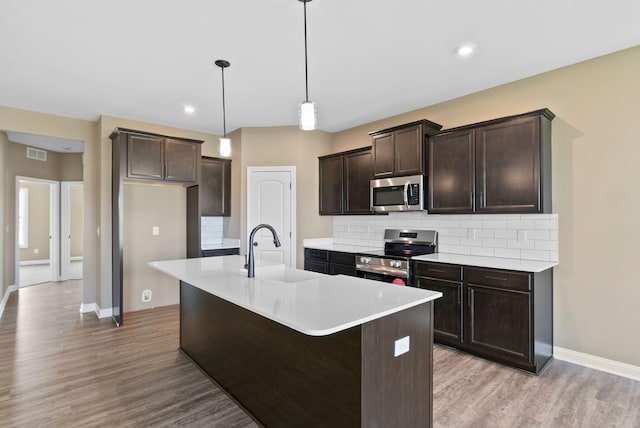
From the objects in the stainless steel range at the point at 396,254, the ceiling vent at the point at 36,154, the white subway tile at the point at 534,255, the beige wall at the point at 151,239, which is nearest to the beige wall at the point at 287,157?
the beige wall at the point at 151,239

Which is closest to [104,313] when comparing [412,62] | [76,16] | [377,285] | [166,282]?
[166,282]

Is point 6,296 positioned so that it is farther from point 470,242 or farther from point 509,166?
point 509,166

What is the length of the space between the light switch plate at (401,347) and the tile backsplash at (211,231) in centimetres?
427

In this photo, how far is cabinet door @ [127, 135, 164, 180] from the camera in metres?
4.24

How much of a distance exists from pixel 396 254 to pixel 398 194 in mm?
731

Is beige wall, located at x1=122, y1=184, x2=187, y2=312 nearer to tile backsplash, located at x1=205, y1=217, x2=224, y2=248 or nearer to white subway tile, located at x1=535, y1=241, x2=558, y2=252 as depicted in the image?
tile backsplash, located at x1=205, y1=217, x2=224, y2=248

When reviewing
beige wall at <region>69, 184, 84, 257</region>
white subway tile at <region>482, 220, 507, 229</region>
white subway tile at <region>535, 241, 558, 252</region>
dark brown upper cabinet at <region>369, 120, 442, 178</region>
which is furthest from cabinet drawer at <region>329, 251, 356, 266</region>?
beige wall at <region>69, 184, 84, 257</region>

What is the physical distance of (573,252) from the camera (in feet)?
10.1

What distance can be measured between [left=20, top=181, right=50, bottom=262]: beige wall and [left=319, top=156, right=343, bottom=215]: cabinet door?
792 cm

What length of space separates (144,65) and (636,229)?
4.47m

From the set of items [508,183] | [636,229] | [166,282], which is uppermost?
[508,183]

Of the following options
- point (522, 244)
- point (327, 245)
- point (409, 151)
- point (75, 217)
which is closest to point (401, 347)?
point (522, 244)

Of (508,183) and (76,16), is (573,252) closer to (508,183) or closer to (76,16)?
(508,183)

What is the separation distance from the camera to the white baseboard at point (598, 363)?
2.78 m
